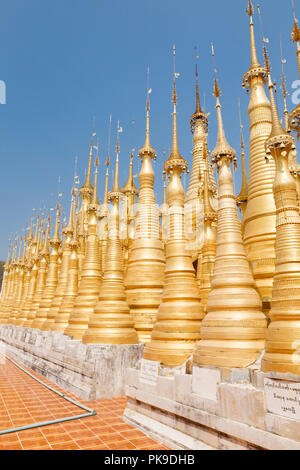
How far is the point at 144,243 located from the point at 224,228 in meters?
5.21

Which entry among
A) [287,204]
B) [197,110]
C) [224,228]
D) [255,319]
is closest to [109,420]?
[255,319]

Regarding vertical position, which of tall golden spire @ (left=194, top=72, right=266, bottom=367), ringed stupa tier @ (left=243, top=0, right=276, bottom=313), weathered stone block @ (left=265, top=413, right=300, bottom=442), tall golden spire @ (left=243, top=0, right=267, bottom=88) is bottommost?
weathered stone block @ (left=265, top=413, right=300, bottom=442)

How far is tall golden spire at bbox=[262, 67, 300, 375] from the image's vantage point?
4901 millimetres

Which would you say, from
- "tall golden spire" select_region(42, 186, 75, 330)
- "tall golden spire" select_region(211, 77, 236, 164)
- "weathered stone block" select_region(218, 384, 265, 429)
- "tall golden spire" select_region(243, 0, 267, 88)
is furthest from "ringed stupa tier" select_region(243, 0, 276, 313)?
"tall golden spire" select_region(42, 186, 75, 330)

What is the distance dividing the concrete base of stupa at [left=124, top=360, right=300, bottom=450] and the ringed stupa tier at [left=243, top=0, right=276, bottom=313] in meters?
2.44

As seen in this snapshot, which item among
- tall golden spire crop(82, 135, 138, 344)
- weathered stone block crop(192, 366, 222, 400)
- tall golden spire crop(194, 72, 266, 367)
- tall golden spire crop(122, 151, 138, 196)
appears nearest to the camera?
weathered stone block crop(192, 366, 222, 400)

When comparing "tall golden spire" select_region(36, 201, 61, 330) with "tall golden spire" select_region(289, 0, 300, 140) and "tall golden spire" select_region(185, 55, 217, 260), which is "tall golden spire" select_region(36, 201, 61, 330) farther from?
"tall golden spire" select_region(289, 0, 300, 140)

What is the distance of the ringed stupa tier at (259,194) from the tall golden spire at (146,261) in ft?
13.1

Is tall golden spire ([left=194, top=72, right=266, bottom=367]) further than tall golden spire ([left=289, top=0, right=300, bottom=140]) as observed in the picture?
No

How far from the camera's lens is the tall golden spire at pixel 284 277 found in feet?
16.1

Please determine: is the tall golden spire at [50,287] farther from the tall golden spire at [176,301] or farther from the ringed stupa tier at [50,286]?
the tall golden spire at [176,301]

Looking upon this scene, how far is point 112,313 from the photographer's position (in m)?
10.6

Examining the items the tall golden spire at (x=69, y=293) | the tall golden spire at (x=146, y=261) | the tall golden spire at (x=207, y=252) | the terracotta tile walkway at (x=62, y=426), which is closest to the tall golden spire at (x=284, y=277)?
the terracotta tile walkway at (x=62, y=426)

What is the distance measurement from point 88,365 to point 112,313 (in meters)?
1.73
